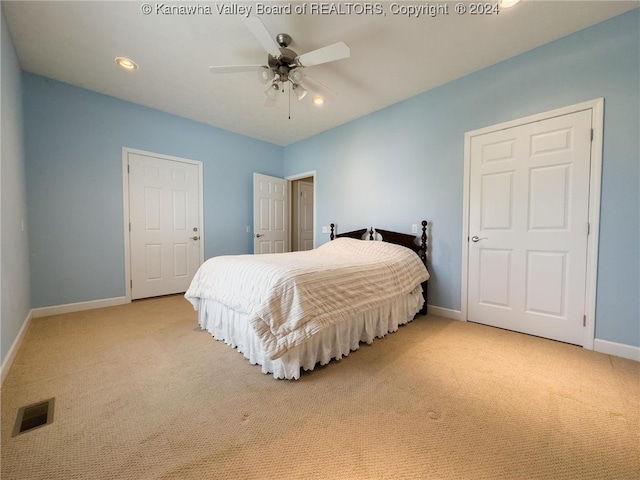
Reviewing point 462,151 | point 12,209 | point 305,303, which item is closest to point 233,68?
point 305,303

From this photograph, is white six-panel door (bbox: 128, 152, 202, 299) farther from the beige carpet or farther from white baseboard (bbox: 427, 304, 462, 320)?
white baseboard (bbox: 427, 304, 462, 320)

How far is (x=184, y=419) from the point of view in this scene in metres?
1.36

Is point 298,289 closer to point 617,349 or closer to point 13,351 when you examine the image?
point 13,351

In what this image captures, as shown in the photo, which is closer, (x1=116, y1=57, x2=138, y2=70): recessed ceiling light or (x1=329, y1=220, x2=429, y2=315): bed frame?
(x1=116, y1=57, x2=138, y2=70): recessed ceiling light

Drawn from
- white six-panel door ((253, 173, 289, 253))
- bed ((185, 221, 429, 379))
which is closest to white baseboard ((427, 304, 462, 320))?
bed ((185, 221, 429, 379))

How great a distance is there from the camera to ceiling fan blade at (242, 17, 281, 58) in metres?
1.69

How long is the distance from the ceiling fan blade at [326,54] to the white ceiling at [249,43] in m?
0.26

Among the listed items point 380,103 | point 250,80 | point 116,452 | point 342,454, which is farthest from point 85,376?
point 380,103

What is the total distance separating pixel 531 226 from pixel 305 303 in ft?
7.50

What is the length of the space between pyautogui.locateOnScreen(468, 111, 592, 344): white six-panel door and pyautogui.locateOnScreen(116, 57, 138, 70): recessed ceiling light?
12.0 feet

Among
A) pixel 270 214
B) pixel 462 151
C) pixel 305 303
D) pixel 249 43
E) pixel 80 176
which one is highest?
pixel 249 43

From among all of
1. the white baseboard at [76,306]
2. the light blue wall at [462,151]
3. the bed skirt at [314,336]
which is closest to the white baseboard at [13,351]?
the white baseboard at [76,306]

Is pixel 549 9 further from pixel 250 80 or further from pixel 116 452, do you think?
pixel 116 452

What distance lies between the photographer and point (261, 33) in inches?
71.4
